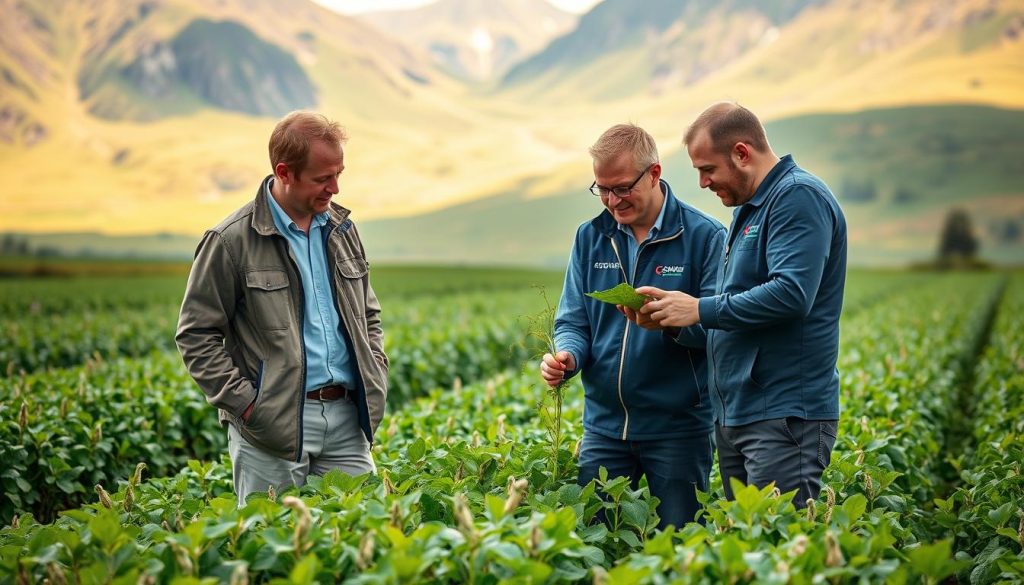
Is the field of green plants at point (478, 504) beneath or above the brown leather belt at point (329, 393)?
beneath

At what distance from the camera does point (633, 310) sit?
12.6ft

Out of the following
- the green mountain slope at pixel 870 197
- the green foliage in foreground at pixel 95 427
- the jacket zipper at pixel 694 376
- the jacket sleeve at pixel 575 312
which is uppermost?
the green mountain slope at pixel 870 197

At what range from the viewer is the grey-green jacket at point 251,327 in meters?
4.00

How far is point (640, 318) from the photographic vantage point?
3766mm

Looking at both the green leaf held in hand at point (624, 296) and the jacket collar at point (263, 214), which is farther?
the jacket collar at point (263, 214)

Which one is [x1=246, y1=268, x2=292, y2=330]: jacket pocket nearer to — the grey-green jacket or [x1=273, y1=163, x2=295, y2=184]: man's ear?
the grey-green jacket

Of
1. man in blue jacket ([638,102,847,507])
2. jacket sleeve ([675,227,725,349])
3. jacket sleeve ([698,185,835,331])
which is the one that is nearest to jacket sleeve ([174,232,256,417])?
man in blue jacket ([638,102,847,507])

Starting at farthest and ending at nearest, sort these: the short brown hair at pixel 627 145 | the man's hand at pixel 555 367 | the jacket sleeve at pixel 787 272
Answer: the man's hand at pixel 555 367
the short brown hair at pixel 627 145
the jacket sleeve at pixel 787 272

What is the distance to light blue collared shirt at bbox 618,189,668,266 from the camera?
4062 mm

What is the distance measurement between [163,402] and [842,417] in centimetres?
510

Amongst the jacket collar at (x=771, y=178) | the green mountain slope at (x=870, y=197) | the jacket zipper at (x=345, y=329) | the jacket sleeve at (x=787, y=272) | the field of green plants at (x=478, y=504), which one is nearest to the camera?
the field of green plants at (x=478, y=504)

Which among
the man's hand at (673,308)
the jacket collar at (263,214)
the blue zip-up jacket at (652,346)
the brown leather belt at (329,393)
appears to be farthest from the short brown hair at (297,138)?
the man's hand at (673,308)

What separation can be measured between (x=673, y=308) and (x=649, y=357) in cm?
46

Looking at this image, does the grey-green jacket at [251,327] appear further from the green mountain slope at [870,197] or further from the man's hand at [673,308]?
the green mountain slope at [870,197]
